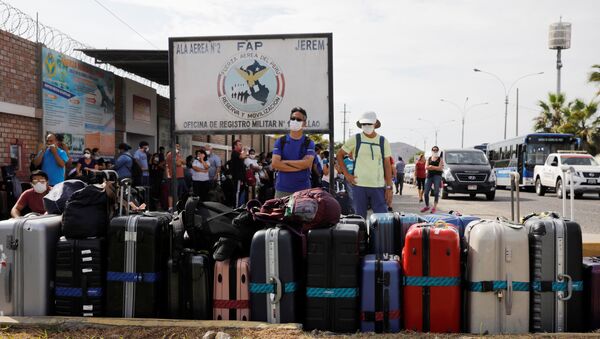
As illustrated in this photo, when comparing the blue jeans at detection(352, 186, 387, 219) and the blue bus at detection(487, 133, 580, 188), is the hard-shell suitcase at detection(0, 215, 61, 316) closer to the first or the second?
the blue jeans at detection(352, 186, 387, 219)

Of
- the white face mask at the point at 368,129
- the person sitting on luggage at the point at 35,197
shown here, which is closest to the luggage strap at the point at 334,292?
the white face mask at the point at 368,129

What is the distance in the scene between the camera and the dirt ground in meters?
4.14

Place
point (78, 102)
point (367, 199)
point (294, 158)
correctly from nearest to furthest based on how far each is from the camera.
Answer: point (294, 158)
point (367, 199)
point (78, 102)

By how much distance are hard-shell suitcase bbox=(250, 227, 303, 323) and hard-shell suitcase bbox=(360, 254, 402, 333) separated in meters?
0.57

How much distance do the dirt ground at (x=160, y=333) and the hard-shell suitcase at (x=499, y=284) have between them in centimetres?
18

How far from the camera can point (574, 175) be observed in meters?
21.0

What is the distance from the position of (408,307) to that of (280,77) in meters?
5.41

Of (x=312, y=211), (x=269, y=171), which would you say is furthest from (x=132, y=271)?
(x=269, y=171)

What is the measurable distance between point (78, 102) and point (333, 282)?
516 inches

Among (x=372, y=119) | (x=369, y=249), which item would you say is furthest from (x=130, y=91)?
(x=369, y=249)

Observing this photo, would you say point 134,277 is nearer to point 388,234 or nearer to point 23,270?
point 23,270

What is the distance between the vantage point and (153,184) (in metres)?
15.8

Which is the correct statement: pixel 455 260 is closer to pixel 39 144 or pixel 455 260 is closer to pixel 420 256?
pixel 420 256

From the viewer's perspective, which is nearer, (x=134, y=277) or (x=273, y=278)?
(x=273, y=278)
